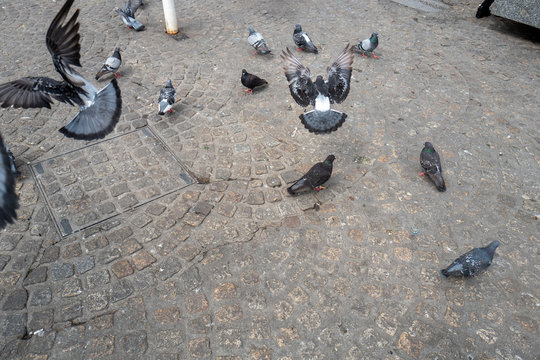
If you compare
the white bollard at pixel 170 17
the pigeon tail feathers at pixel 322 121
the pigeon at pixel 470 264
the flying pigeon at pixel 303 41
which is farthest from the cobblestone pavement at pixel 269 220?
the white bollard at pixel 170 17

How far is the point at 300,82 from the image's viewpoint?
528cm

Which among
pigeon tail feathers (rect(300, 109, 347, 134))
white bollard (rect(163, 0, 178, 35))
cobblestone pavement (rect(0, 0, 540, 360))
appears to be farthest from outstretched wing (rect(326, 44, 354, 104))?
white bollard (rect(163, 0, 178, 35))

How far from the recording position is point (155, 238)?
14.1 ft

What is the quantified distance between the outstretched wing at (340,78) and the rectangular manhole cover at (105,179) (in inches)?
99.6

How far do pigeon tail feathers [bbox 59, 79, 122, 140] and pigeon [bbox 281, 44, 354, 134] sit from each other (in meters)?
2.52

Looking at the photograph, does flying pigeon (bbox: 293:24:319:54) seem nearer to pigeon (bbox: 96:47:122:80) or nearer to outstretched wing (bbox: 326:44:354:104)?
outstretched wing (bbox: 326:44:354:104)

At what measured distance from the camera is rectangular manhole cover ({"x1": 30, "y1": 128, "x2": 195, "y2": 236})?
4.59 metres

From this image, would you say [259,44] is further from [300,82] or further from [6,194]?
[6,194]

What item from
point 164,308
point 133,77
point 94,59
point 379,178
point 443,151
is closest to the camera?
point 164,308

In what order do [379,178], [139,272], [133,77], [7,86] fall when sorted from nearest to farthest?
[139,272] → [7,86] → [379,178] → [133,77]

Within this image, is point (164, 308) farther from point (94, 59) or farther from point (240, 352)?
point (94, 59)

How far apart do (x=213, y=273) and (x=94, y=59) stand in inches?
242

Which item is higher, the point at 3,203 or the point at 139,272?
the point at 3,203

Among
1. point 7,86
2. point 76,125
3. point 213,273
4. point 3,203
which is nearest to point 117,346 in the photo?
point 213,273
